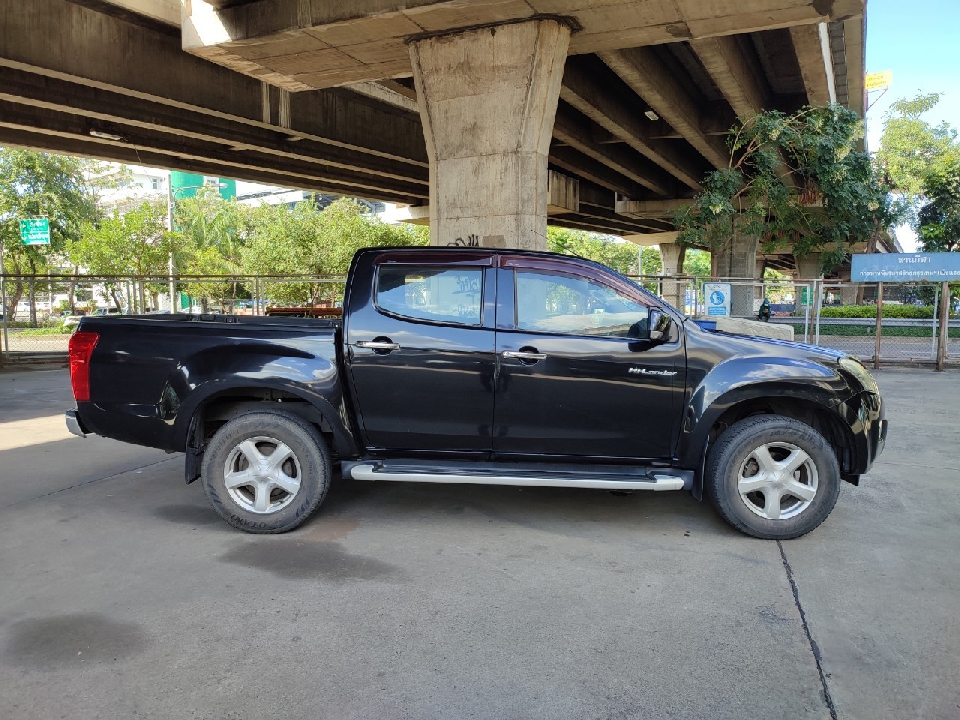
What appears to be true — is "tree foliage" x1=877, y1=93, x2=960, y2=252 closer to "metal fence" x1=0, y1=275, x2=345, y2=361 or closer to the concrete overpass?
the concrete overpass

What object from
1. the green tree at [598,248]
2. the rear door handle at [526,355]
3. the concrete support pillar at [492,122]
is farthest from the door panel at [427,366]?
the green tree at [598,248]

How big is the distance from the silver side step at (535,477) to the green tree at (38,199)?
32.7 m

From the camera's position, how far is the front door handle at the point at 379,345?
473 cm

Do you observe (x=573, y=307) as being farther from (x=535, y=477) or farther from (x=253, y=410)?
(x=253, y=410)

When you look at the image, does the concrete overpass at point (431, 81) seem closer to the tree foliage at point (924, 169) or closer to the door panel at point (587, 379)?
the door panel at point (587, 379)

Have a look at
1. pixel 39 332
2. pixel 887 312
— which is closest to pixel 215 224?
pixel 39 332

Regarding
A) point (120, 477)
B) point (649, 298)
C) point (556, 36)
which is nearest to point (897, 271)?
point (556, 36)

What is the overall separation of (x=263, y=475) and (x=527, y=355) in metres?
1.92

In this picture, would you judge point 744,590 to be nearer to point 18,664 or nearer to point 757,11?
point 18,664

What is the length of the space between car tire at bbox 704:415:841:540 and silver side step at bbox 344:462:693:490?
253 millimetres

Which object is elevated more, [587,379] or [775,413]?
[587,379]

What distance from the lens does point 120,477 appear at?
20.7 ft

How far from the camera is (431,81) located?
967 cm

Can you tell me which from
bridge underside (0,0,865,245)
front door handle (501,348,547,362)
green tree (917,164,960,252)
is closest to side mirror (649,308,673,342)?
A: front door handle (501,348,547,362)
